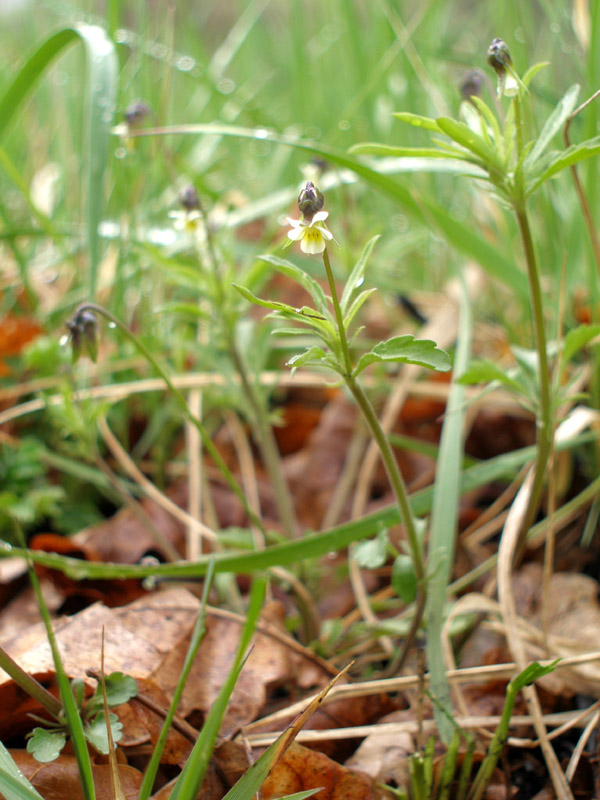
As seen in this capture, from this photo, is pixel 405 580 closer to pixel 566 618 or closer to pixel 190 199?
pixel 566 618

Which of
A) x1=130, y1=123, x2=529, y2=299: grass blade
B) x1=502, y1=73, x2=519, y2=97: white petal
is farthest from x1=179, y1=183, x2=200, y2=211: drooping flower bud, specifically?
x1=502, y1=73, x2=519, y2=97: white petal

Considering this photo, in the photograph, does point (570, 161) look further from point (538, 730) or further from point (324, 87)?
point (324, 87)

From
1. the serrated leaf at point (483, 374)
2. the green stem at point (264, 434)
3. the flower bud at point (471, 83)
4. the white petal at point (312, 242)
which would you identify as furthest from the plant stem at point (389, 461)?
the flower bud at point (471, 83)

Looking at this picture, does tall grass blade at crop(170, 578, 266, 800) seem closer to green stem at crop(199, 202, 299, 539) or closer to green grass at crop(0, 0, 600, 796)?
green grass at crop(0, 0, 600, 796)

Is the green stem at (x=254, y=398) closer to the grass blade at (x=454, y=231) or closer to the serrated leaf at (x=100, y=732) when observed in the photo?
the grass blade at (x=454, y=231)

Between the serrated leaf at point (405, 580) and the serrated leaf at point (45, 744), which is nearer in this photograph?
the serrated leaf at point (45, 744)

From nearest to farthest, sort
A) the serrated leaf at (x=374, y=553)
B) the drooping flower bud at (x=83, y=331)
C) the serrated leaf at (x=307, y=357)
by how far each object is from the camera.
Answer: the serrated leaf at (x=307, y=357) < the serrated leaf at (x=374, y=553) < the drooping flower bud at (x=83, y=331)
